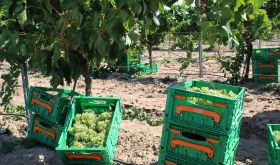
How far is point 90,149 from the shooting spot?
14.2ft

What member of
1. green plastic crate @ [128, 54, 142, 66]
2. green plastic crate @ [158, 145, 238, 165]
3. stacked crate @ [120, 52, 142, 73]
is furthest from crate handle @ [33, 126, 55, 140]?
green plastic crate @ [128, 54, 142, 66]

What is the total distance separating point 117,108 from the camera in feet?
16.4

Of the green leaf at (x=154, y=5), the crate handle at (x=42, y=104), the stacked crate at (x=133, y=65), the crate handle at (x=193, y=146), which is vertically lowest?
the crate handle at (x=193, y=146)

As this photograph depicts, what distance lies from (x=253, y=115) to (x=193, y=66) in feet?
28.7

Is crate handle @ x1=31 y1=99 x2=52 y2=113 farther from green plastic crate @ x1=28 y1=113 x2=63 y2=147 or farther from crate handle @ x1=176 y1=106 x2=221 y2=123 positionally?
crate handle @ x1=176 y1=106 x2=221 y2=123

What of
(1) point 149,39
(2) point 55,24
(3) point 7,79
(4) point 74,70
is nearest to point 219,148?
(4) point 74,70

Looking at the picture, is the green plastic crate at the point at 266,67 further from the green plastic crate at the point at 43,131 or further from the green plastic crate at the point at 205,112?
the green plastic crate at the point at 43,131

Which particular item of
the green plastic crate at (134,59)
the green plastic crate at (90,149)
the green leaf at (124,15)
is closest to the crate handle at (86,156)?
the green plastic crate at (90,149)

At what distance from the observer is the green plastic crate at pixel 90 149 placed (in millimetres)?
4395

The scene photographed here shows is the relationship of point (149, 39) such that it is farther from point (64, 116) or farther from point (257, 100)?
point (64, 116)

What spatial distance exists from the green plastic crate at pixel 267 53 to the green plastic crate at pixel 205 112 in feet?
23.2

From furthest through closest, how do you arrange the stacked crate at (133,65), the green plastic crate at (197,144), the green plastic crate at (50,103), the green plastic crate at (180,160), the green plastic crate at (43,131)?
1. the stacked crate at (133,65)
2. the green plastic crate at (43,131)
3. the green plastic crate at (50,103)
4. the green plastic crate at (180,160)
5. the green plastic crate at (197,144)

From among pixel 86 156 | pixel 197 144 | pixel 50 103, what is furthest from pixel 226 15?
A: pixel 50 103

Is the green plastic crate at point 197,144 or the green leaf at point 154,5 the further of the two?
the green plastic crate at point 197,144
